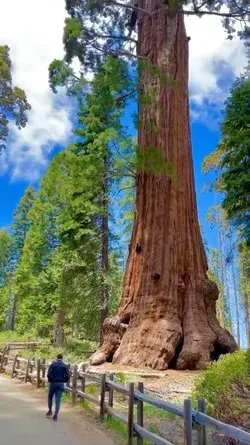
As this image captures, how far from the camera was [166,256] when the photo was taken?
1221 centimetres

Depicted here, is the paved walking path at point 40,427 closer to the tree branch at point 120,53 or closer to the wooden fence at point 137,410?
the wooden fence at point 137,410

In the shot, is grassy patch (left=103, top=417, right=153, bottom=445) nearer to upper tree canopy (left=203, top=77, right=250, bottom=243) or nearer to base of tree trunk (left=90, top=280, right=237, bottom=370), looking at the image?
base of tree trunk (left=90, top=280, right=237, bottom=370)

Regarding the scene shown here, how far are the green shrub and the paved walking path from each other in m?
1.73

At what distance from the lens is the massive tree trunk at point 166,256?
36.9ft

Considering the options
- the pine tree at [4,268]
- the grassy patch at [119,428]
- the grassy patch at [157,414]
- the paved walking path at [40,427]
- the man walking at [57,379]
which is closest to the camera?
the grassy patch at [119,428]

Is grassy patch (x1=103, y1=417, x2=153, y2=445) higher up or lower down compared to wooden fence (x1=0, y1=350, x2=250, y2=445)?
lower down

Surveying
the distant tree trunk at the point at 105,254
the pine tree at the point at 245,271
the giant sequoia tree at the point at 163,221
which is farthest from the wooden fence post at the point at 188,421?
the distant tree trunk at the point at 105,254

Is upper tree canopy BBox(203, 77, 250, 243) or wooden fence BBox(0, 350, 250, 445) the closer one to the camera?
wooden fence BBox(0, 350, 250, 445)

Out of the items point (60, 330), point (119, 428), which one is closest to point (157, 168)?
point (119, 428)

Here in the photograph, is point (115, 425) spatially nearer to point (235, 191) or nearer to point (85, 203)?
point (235, 191)

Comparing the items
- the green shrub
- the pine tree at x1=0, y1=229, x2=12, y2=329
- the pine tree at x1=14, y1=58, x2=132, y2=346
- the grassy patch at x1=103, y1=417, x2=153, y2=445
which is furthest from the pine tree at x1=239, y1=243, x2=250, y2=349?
the pine tree at x1=0, y1=229, x2=12, y2=329

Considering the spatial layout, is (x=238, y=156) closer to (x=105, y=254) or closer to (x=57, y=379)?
(x=57, y=379)

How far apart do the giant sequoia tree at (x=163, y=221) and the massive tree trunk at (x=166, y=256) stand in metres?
0.03

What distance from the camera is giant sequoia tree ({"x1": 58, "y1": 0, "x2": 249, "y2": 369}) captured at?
11359 millimetres
